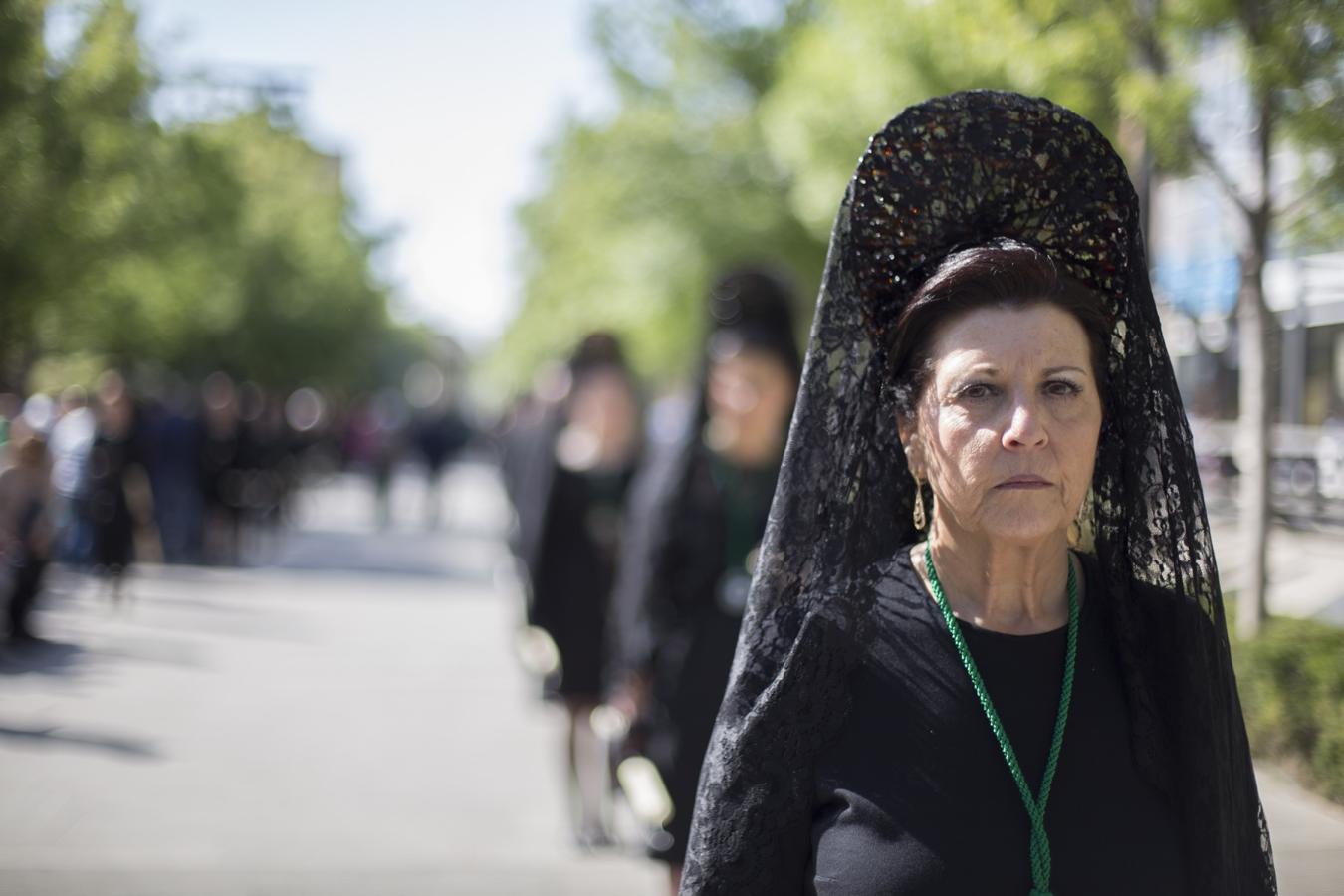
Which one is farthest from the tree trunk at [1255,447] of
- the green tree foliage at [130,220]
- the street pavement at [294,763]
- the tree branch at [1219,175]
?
the green tree foliage at [130,220]

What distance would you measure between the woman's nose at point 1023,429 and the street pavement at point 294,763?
433 cm

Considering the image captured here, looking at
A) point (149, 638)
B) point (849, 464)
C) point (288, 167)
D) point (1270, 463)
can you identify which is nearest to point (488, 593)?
point (149, 638)

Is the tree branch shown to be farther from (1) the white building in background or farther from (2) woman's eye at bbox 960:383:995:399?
(2) woman's eye at bbox 960:383:995:399

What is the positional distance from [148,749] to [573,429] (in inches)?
116

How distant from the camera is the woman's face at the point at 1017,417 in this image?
79.6 inches

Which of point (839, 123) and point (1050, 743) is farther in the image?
point (839, 123)

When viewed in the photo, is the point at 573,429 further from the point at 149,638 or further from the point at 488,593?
the point at 488,593

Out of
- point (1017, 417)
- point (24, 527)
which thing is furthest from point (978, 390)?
point (24, 527)

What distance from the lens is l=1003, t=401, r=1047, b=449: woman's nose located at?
200 centimetres

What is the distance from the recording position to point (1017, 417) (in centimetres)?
201

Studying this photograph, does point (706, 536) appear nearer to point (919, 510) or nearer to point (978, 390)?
point (919, 510)

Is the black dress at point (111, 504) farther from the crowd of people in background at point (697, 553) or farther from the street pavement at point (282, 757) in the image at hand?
the crowd of people in background at point (697, 553)

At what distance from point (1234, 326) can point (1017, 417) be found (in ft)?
27.1

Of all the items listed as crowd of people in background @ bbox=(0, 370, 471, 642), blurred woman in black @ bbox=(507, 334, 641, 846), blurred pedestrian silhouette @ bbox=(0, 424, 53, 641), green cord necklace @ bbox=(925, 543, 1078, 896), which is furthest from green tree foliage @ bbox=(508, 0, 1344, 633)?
blurred pedestrian silhouette @ bbox=(0, 424, 53, 641)
